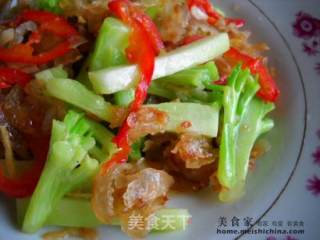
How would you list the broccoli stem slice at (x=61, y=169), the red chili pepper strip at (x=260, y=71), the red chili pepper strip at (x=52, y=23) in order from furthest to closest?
the red chili pepper strip at (x=260, y=71)
the red chili pepper strip at (x=52, y=23)
the broccoli stem slice at (x=61, y=169)

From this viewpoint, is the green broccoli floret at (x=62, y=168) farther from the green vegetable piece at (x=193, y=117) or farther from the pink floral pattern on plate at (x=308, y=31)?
the pink floral pattern on plate at (x=308, y=31)

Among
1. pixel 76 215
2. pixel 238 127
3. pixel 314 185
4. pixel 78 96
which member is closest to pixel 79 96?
pixel 78 96

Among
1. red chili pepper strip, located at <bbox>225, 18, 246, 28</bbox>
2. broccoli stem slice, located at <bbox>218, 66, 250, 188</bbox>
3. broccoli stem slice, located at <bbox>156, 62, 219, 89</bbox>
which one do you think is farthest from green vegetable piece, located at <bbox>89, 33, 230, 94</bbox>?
red chili pepper strip, located at <bbox>225, 18, 246, 28</bbox>

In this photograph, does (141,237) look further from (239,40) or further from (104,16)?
(239,40)

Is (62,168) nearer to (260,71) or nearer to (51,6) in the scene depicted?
(51,6)

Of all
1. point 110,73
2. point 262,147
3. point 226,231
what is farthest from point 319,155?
point 110,73

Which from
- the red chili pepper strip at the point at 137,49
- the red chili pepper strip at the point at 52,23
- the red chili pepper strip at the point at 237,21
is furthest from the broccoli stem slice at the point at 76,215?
the red chili pepper strip at the point at 237,21
